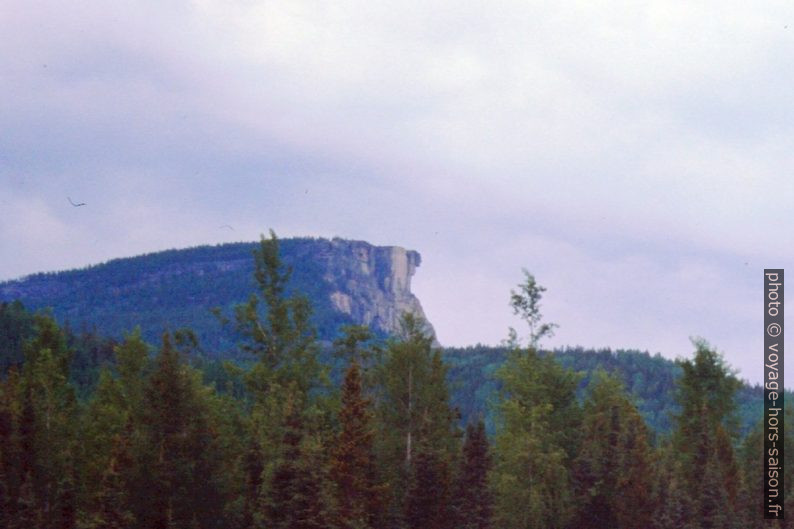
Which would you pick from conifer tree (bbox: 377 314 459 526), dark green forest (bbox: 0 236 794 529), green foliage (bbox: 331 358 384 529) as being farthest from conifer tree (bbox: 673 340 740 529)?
green foliage (bbox: 331 358 384 529)

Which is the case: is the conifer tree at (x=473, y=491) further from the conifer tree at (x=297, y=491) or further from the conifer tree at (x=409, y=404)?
the conifer tree at (x=297, y=491)

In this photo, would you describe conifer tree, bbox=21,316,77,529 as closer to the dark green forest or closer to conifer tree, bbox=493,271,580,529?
the dark green forest

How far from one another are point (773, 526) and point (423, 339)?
20.2 metres

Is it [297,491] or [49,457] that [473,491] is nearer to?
[297,491]

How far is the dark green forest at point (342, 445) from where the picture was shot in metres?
50.2

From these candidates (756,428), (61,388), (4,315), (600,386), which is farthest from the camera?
(4,315)

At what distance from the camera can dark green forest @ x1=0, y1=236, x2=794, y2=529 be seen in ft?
165

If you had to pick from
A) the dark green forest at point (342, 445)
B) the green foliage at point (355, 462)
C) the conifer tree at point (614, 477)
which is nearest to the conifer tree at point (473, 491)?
the dark green forest at point (342, 445)

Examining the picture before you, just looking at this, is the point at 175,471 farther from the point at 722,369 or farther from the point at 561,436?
the point at 722,369

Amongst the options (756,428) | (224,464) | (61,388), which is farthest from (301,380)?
(756,428)

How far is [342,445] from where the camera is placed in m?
52.8

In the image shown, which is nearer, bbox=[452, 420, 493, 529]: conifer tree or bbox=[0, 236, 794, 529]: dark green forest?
bbox=[0, 236, 794, 529]: dark green forest

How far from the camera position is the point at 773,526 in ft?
220

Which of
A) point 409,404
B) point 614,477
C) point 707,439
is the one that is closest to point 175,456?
point 409,404
